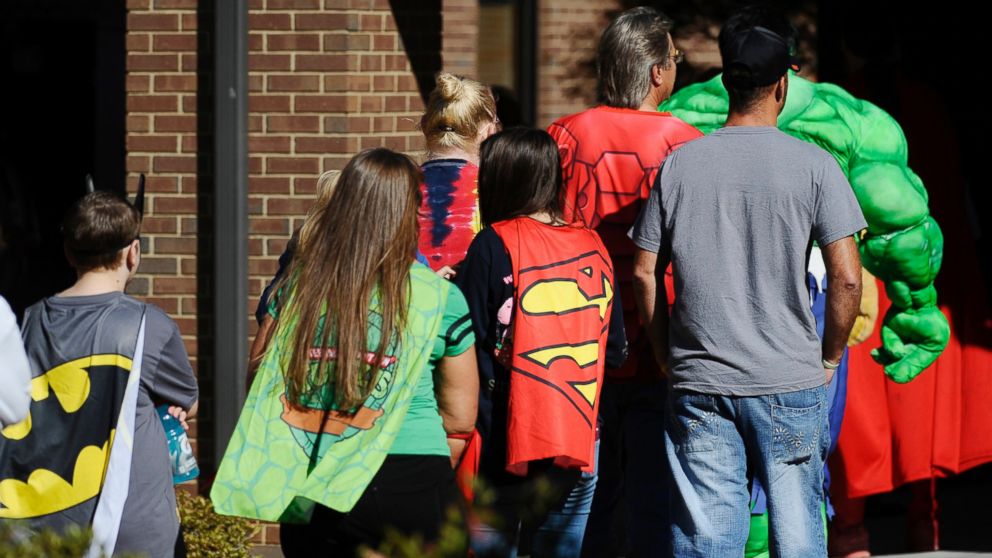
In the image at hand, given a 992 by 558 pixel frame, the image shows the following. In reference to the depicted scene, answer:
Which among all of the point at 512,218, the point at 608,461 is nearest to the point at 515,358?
the point at 512,218

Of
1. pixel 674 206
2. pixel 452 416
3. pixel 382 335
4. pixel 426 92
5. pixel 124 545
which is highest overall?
pixel 426 92

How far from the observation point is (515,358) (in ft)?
13.0

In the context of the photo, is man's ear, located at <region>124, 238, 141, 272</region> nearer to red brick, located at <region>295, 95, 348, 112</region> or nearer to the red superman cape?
the red superman cape

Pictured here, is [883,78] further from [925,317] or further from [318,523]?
[318,523]

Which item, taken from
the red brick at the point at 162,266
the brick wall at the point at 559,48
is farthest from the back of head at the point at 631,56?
the brick wall at the point at 559,48

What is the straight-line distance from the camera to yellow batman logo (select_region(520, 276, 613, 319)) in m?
3.96

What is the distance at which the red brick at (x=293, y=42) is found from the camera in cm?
580

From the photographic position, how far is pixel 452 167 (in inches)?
175

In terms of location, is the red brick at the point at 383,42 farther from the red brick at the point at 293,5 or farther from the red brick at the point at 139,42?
the red brick at the point at 139,42

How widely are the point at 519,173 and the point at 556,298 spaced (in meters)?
0.37

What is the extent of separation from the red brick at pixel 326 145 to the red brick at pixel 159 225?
627 mm

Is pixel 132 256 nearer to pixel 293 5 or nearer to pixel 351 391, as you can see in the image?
pixel 351 391

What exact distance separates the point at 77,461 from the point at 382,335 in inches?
43.9

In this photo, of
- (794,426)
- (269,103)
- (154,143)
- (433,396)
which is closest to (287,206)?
(269,103)
